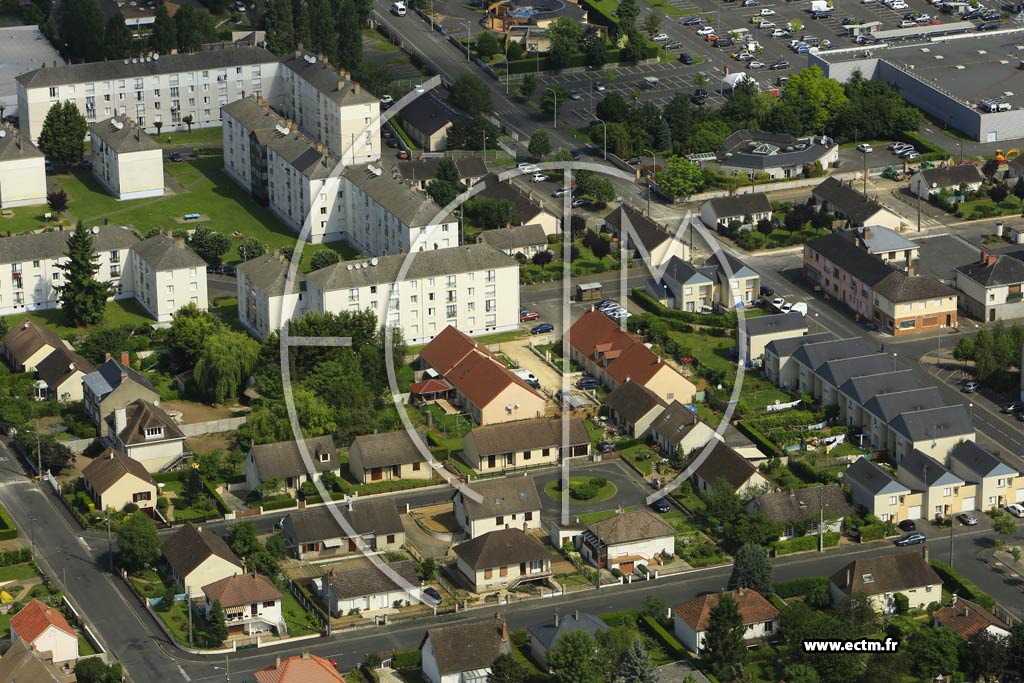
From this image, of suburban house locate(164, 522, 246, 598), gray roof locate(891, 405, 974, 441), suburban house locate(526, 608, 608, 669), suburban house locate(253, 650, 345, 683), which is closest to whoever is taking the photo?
suburban house locate(253, 650, 345, 683)

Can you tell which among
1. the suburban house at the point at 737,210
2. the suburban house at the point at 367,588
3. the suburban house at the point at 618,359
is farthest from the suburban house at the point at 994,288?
the suburban house at the point at 367,588

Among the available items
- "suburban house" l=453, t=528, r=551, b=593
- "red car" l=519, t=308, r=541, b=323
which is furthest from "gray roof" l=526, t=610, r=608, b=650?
"red car" l=519, t=308, r=541, b=323

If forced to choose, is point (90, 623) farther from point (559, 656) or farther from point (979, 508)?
point (979, 508)

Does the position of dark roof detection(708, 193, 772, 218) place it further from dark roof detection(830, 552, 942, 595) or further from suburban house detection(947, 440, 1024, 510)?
dark roof detection(830, 552, 942, 595)

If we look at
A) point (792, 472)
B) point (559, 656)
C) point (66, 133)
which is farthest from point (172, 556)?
point (66, 133)

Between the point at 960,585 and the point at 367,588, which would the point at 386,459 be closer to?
the point at 367,588

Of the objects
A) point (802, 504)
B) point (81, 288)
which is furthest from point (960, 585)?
point (81, 288)
